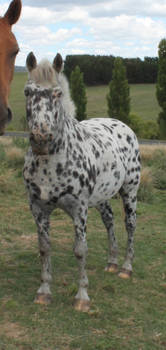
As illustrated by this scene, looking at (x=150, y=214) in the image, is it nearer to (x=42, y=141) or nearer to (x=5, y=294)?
(x=5, y=294)

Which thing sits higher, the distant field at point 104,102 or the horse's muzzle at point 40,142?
the horse's muzzle at point 40,142

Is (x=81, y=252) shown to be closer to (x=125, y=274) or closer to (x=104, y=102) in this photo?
(x=125, y=274)

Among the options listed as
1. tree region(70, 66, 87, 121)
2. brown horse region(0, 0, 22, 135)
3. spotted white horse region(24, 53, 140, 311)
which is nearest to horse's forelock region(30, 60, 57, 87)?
spotted white horse region(24, 53, 140, 311)

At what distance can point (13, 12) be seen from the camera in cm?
477

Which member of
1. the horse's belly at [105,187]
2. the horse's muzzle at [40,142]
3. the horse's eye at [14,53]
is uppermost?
the horse's eye at [14,53]

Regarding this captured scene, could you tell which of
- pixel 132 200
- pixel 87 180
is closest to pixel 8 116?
pixel 87 180

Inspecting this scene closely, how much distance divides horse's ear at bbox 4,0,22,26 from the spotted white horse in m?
0.94

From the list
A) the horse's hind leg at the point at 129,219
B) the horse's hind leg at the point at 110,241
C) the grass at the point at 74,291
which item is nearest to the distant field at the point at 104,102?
the grass at the point at 74,291

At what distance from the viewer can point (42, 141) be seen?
389 centimetres

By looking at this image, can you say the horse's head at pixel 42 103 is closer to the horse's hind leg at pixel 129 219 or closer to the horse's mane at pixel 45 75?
the horse's mane at pixel 45 75

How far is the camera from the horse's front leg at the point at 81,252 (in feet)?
14.6

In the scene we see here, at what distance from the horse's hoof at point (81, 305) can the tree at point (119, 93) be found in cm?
3290

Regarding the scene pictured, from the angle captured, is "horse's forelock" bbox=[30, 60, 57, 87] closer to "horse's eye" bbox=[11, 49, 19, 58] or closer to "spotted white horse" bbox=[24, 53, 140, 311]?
"spotted white horse" bbox=[24, 53, 140, 311]

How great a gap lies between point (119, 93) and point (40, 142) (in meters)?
33.7
